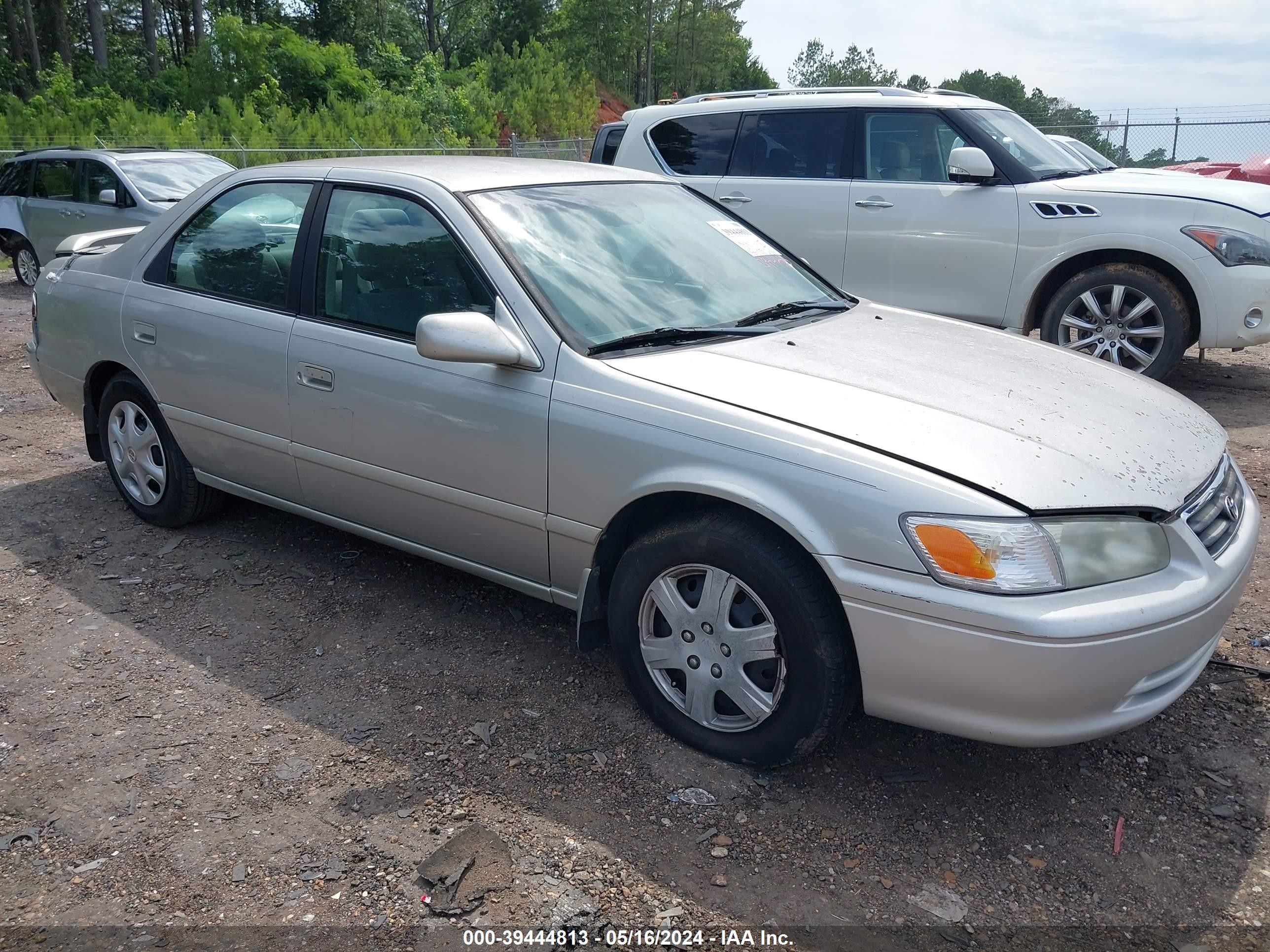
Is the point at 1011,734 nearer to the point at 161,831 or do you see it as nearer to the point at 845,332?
the point at 845,332

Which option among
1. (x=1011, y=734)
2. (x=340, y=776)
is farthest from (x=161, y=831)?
(x=1011, y=734)

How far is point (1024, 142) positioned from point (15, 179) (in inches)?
447

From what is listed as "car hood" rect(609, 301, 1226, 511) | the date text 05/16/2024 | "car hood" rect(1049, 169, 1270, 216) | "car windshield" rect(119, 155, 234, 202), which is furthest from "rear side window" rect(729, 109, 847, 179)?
the date text 05/16/2024

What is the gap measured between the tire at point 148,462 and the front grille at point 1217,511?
382cm

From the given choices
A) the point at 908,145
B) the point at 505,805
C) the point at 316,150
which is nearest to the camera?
the point at 505,805

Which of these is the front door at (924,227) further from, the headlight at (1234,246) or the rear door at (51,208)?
the rear door at (51,208)

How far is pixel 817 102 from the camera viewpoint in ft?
24.7

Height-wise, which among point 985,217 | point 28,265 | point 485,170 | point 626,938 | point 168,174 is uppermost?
point 485,170

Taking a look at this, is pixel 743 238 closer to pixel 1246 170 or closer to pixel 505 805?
pixel 505 805

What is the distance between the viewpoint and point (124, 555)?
14.8 feet

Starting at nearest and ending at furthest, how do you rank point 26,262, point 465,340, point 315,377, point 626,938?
point 626,938
point 465,340
point 315,377
point 26,262

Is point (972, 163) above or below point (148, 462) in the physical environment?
above

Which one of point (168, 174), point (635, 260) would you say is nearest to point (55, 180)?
point (168, 174)

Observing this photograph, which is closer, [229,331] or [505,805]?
[505,805]
